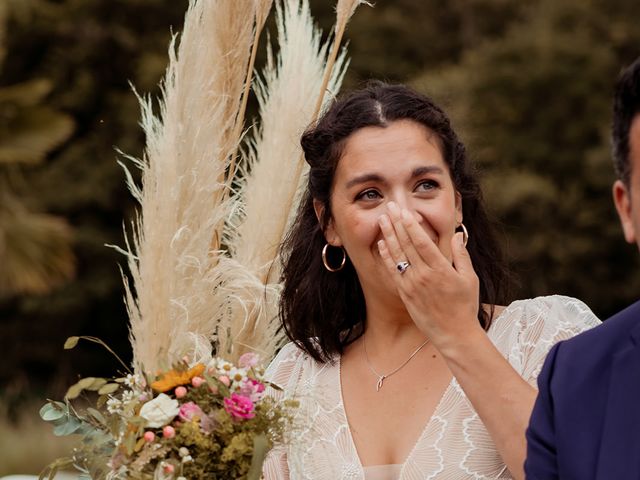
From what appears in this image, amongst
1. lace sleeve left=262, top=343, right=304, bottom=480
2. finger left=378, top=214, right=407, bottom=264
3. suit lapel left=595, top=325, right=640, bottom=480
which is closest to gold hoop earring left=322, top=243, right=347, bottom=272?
lace sleeve left=262, top=343, right=304, bottom=480

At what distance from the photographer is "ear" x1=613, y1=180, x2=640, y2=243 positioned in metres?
1.79

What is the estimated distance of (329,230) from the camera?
11.0 ft

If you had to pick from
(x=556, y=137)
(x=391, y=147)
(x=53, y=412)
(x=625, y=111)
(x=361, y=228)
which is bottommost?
(x=556, y=137)

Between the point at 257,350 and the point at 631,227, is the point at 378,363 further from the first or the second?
the point at 631,227

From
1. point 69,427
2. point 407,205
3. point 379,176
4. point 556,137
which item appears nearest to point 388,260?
point 407,205

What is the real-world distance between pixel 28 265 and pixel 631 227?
35.3ft

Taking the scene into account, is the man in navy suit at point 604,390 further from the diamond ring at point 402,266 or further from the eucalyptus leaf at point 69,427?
the eucalyptus leaf at point 69,427

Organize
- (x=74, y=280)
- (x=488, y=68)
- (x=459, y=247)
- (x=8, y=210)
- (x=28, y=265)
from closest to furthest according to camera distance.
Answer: (x=459, y=247), (x=28, y=265), (x=8, y=210), (x=488, y=68), (x=74, y=280)

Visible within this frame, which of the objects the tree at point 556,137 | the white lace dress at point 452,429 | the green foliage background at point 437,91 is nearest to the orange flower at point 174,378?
the white lace dress at point 452,429

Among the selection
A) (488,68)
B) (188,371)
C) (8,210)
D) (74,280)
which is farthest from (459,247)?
(74,280)

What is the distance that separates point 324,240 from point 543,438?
1581 millimetres

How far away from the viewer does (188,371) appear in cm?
262

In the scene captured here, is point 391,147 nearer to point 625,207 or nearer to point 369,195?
point 369,195

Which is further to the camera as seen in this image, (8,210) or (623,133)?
(8,210)
